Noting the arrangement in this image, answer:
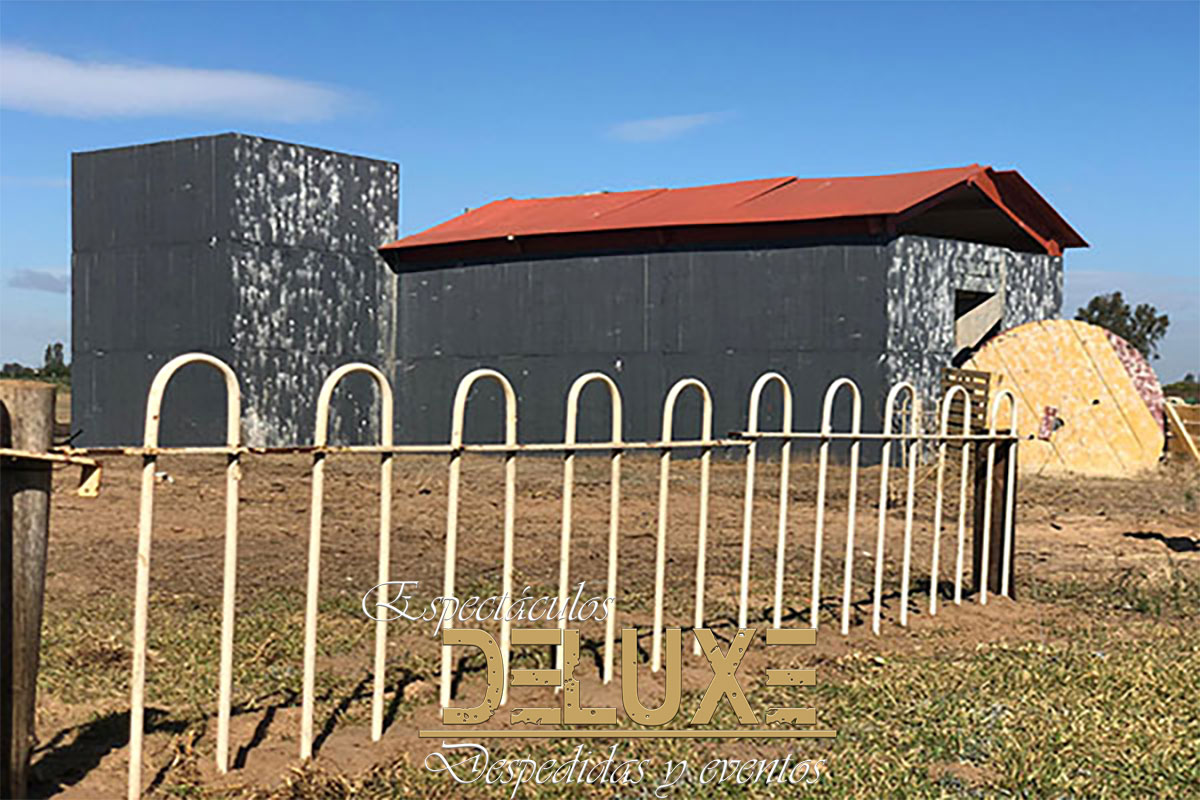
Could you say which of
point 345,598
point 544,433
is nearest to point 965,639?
point 345,598

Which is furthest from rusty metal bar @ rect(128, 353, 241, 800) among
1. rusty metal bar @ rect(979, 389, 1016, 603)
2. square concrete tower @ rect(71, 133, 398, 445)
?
square concrete tower @ rect(71, 133, 398, 445)

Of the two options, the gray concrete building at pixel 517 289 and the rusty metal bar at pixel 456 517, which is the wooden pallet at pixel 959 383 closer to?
the gray concrete building at pixel 517 289

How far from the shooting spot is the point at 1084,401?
22734 mm

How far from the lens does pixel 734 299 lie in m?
23.9

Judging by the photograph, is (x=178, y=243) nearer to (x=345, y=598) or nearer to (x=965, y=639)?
(x=345, y=598)

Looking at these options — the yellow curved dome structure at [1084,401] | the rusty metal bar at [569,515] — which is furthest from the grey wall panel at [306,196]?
the rusty metal bar at [569,515]

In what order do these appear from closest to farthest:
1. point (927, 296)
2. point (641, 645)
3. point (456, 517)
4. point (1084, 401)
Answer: point (456, 517), point (641, 645), point (1084, 401), point (927, 296)

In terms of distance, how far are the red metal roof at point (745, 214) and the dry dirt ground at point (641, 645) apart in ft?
23.4

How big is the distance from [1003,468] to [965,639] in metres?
1.77

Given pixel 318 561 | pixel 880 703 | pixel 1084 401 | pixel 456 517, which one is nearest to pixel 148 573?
pixel 318 561

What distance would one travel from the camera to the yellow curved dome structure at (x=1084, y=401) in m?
22.5

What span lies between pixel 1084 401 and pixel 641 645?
53.8ft

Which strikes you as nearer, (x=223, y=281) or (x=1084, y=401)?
(x=1084, y=401)

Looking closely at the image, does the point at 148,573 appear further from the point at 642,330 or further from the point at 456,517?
the point at 642,330
